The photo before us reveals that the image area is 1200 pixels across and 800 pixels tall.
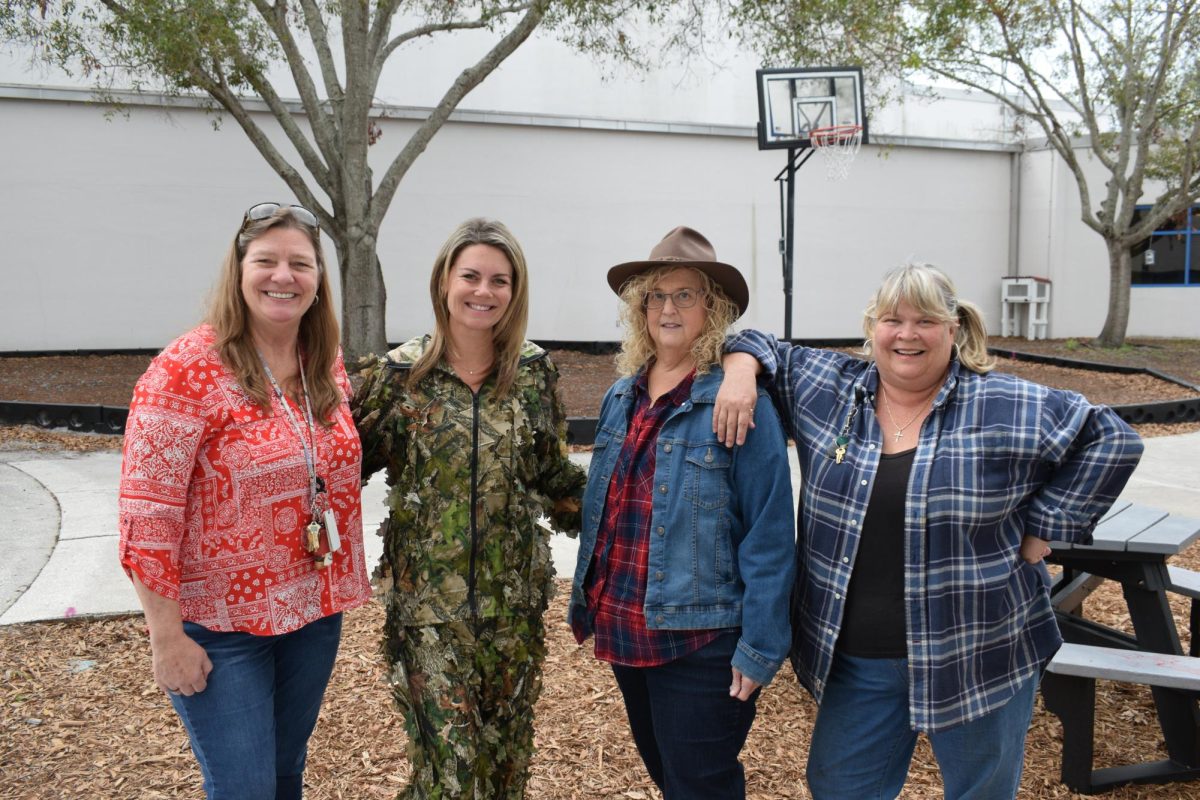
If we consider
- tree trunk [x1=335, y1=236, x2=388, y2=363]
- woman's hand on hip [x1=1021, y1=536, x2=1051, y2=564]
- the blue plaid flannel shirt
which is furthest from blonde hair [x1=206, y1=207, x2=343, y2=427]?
tree trunk [x1=335, y1=236, x2=388, y2=363]

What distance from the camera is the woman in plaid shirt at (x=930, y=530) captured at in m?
2.15

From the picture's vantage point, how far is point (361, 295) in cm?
1191

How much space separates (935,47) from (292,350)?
51.6 feet

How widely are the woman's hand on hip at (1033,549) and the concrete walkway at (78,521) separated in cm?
344

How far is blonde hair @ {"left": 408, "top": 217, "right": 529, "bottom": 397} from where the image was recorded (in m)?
2.42

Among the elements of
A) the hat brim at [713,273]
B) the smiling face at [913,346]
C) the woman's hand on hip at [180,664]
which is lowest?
the woman's hand on hip at [180,664]

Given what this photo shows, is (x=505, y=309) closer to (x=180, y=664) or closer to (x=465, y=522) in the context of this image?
(x=465, y=522)

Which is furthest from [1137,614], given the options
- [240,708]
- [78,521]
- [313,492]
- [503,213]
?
[503,213]

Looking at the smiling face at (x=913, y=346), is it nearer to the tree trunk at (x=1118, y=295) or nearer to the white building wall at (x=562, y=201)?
the white building wall at (x=562, y=201)

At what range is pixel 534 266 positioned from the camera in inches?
621

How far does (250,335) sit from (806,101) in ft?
30.3

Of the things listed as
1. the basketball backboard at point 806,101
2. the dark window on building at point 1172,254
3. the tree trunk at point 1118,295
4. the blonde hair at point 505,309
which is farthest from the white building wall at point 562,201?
the blonde hair at point 505,309

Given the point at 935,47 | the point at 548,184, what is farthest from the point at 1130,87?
the point at 548,184

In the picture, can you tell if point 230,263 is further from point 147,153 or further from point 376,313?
point 147,153
